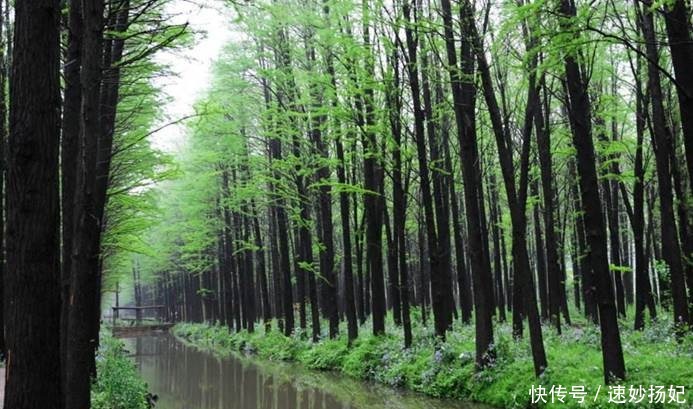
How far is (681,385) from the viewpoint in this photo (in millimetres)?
8289

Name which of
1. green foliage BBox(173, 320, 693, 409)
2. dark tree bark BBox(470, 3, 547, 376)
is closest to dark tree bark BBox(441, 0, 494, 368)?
green foliage BBox(173, 320, 693, 409)

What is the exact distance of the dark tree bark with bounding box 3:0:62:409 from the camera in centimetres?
464

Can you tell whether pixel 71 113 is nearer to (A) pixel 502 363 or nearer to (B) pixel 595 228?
(B) pixel 595 228

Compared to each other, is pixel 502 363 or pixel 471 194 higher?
pixel 471 194

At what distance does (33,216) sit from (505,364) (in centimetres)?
944

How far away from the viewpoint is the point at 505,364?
11430 mm

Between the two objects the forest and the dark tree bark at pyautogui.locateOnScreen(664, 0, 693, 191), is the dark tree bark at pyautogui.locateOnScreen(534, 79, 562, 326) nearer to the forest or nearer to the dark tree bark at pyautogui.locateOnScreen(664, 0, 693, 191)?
the forest

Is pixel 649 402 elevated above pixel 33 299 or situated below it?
below

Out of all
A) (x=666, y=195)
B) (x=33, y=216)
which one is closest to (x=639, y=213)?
(x=666, y=195)

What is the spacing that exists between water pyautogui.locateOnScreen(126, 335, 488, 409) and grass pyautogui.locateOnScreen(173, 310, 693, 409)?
478 mm

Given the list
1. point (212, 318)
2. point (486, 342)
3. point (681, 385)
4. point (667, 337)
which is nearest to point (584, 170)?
point (681, 385)

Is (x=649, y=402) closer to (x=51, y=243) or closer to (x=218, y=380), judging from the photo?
(x=51, y=243)

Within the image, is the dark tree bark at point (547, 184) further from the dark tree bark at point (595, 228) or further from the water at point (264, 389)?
the water at point (264, 389)

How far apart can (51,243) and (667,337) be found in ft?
41.5
